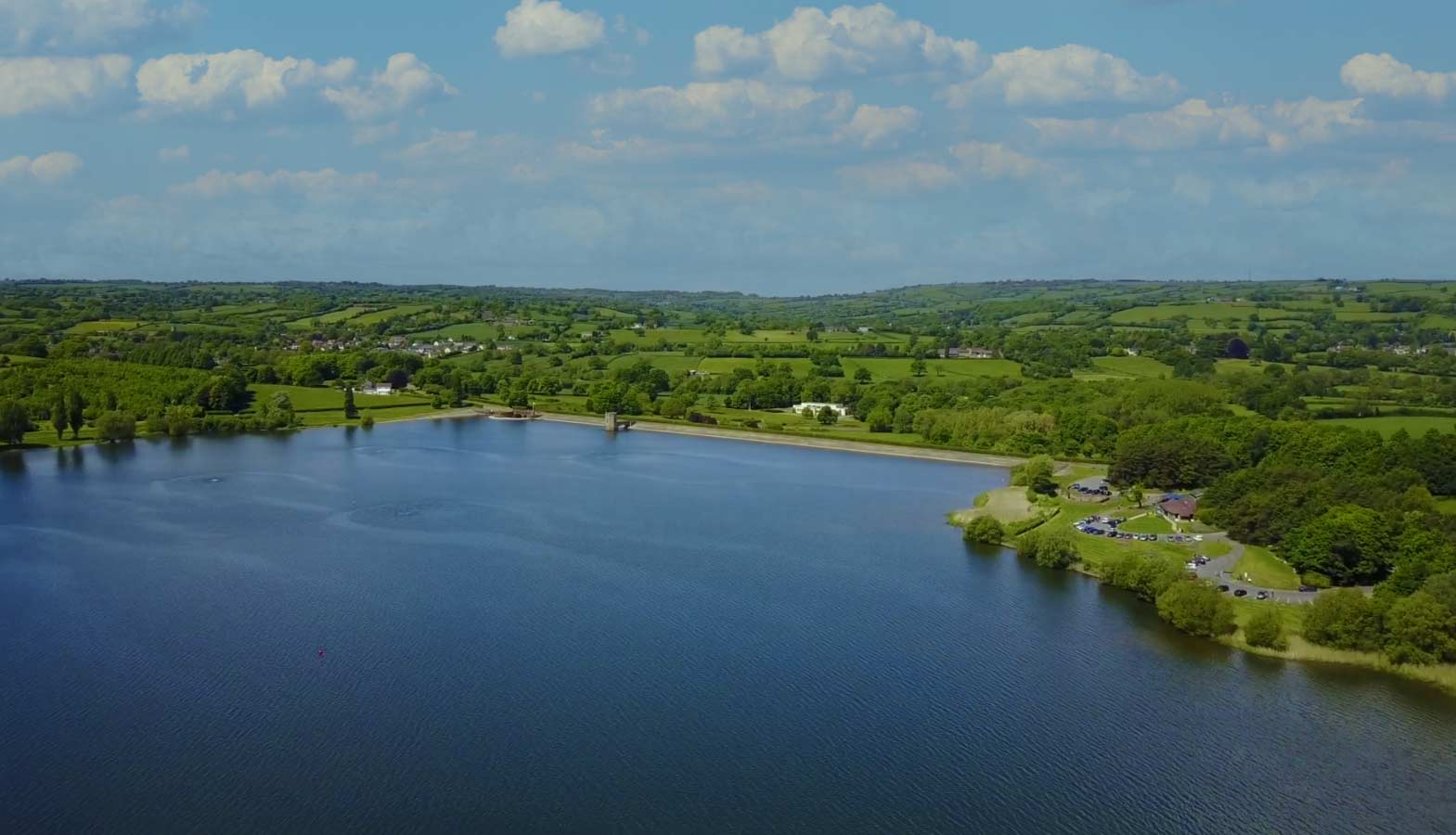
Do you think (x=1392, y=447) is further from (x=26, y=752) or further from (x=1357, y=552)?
(x=26, y=752)

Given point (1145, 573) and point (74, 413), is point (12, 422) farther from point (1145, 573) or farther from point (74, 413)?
point (1145, 573)

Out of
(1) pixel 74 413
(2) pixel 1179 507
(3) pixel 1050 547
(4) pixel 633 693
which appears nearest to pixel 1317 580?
(3) pixel 1050 547

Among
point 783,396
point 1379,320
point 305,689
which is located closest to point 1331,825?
point 305,689

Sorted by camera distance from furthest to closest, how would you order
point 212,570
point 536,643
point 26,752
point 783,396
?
point 783,396, point 212,570, point 536,643, point 26,752

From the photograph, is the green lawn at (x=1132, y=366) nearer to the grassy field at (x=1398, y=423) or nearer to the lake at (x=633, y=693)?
the grassy field at (x=1398, y=423)

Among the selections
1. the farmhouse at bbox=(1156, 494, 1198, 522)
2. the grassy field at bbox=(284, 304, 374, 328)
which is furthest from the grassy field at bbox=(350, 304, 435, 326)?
the farmhouse at bbox=(1156, 494, 1198, 522)

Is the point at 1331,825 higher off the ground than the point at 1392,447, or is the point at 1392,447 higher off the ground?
the point at 1392,447

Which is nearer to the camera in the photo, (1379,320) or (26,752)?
(26,752)
